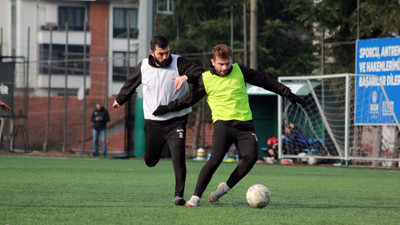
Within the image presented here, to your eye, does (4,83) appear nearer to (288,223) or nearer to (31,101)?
(31,101)

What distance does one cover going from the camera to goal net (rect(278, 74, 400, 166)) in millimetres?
19938

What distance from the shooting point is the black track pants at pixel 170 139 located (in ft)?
29.0

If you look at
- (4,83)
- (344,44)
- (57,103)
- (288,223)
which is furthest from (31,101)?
(288,223)

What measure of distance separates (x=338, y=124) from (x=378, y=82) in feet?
6.39

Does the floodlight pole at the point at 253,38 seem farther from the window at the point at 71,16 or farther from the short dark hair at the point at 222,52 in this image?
the window at the point at 71,16

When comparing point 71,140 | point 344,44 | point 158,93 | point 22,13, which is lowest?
point 71,140

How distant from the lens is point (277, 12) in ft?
92.7

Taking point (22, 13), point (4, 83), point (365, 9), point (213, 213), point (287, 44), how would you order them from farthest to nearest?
point (22, 13) < point (287, 44) < point (4, 83) < point (365, 9) < point (213, 213)

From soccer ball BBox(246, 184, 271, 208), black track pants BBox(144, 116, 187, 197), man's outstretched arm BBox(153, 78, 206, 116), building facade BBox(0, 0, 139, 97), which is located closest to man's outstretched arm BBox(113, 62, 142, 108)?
black track pants BBox(144, 116, 187, 197)

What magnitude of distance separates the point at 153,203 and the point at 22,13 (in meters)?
46.4

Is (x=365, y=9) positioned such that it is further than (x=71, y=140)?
No

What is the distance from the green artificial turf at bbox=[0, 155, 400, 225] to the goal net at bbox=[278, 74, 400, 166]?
5956mm

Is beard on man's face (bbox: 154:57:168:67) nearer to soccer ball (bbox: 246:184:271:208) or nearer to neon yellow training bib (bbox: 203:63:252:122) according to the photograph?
neon yellow training bib (bbox: 203:63:252:122)

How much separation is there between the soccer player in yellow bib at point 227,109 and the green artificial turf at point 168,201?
14.7 inches
